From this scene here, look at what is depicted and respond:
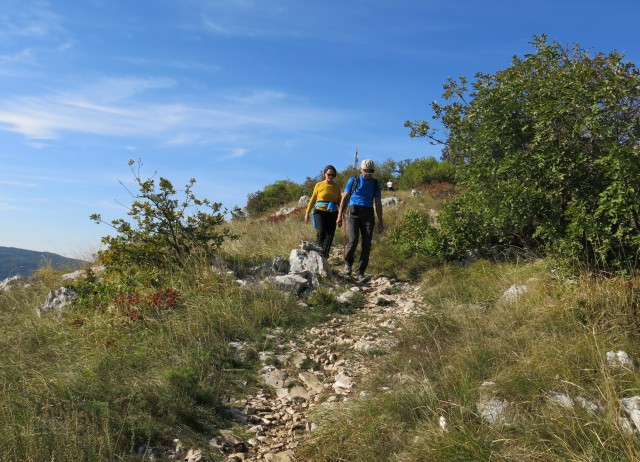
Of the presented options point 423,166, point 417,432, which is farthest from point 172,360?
point 423,166

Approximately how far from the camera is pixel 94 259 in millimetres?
13867

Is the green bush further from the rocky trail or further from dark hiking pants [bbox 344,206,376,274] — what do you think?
the rocky trail

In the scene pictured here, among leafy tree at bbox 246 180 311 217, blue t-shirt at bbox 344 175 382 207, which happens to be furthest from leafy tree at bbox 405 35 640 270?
leafy tree at bbox 246 180 311 217

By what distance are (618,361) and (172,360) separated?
421 centimetres

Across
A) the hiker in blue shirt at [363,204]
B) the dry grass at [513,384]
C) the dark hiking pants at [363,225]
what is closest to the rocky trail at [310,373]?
the dry grass at [513,384]

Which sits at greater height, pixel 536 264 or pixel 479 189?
pixel 479 189

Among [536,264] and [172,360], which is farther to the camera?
[536,264]

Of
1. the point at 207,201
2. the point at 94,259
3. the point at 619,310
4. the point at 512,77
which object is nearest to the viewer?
the point at 619,310

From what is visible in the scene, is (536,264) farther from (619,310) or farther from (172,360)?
(172,360)

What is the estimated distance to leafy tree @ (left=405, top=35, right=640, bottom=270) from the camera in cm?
589

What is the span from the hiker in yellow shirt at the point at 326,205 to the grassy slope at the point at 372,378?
2.82 metres

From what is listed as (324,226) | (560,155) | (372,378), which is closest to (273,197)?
(324,226)

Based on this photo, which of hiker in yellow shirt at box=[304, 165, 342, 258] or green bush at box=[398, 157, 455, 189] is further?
green bush at box=[398, 157, 455, 189]

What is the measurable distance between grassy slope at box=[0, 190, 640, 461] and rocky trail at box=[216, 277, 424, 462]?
0.25 metres
